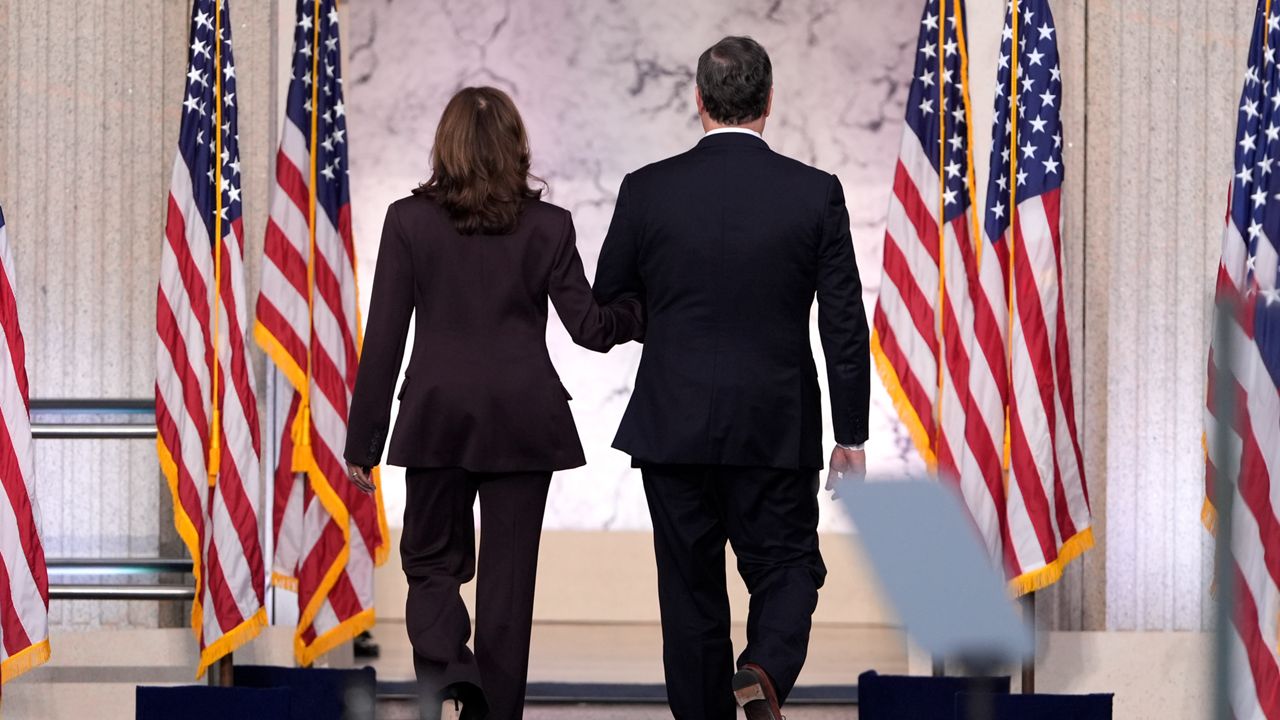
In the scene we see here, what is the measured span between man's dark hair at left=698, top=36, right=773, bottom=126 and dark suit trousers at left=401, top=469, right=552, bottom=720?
3.37 ft

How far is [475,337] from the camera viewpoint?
3.76 m

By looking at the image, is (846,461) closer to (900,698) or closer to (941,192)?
(900,698)

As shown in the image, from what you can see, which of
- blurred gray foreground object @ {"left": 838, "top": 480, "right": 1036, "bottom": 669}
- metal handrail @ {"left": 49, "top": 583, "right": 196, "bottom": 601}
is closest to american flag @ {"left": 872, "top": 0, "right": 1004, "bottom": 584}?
metal handrail @ {"left": 49, "top": 583, "right": 196, "bottom": 601}

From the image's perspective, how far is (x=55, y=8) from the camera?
17.3 ft

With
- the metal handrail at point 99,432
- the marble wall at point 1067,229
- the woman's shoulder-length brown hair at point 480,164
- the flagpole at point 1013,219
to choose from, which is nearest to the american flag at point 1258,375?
the marble wall at point 1067,229

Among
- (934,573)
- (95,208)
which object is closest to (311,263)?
(95,208)

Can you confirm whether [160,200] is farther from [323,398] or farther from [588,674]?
[588,674]

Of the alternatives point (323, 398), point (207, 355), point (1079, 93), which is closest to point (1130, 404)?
point (1079, 93)

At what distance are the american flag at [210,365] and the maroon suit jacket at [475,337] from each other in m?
1.14

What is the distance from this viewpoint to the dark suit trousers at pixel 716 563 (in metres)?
3.63

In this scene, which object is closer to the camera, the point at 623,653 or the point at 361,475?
the point at 361,475

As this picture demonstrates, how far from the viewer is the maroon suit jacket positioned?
374cm

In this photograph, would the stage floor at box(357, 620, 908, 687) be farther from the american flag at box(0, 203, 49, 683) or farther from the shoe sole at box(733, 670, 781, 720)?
the shoe sole at box(733, 670, 781, 720)

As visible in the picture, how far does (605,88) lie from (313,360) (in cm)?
330
